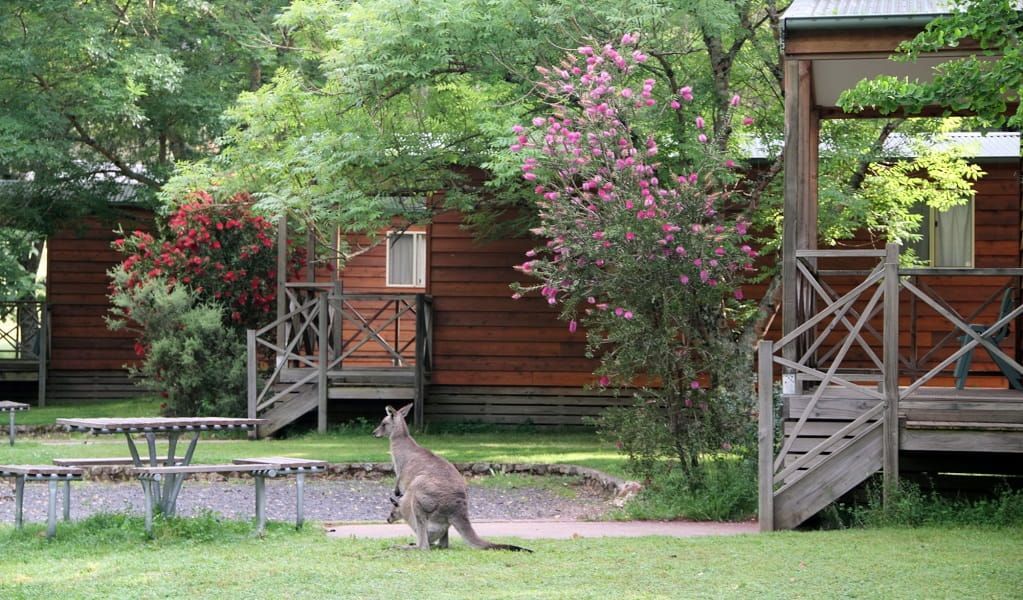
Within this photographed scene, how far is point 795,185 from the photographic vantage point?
35.6 ft

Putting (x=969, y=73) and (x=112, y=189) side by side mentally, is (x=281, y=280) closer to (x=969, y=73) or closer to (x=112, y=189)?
(x=112, y=189)

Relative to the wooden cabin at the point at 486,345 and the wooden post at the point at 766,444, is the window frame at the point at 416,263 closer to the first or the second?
the wooden cabin at the point at 486,345

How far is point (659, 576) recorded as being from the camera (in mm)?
7707

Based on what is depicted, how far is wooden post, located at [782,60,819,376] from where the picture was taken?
10.7m

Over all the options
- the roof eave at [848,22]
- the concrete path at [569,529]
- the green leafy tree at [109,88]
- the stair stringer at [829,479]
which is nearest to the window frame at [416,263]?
the green leafy tree at [109,88]

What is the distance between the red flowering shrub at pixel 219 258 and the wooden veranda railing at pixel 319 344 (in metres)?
0.59

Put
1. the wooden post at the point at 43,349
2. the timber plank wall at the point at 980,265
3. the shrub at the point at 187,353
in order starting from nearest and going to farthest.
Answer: the timber plank wall at the point at 980,265 → the shrub at the point at 187,353 → the wooden post at the point at 43,349

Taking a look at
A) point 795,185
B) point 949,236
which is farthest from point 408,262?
point 795,185

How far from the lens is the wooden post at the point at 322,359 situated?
18250 mm

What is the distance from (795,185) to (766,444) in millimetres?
2342

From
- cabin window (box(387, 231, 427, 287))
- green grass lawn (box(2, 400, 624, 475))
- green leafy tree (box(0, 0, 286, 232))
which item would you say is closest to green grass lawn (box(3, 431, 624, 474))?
green grass lawn (box(2, 400, 624, 475))

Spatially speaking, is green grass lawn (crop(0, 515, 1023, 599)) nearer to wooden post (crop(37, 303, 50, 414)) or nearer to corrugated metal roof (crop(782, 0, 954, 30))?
corrugated metal roof (crop(782, 0, 954, 30))

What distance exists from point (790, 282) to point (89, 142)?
16198 mm

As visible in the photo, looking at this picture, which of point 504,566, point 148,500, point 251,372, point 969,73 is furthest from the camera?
point 251,372
